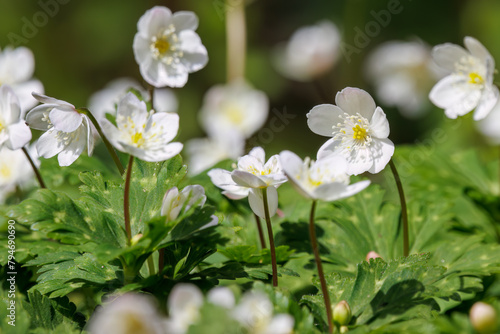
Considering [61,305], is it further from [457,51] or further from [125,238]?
[457,51]

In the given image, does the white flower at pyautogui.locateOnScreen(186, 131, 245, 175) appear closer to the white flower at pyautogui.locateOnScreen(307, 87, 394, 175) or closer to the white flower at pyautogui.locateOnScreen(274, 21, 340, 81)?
the white flower at pyautogui.locateOnScreen(274, 21, 340, 81)

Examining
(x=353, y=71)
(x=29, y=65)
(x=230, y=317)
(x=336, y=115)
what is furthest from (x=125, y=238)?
(x=353, y=71)

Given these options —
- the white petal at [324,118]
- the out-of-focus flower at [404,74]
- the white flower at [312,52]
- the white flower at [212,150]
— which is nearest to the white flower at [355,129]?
the white petal at [324,118]

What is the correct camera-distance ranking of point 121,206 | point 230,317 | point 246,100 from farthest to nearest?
point 246,100
point 121,206
point 230,317

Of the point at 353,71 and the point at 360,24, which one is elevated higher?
the point at 360,24

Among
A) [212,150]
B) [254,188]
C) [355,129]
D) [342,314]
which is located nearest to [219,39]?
[212,150]

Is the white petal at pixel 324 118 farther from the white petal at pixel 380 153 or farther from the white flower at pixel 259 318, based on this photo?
the white flower at pixel 259 318
